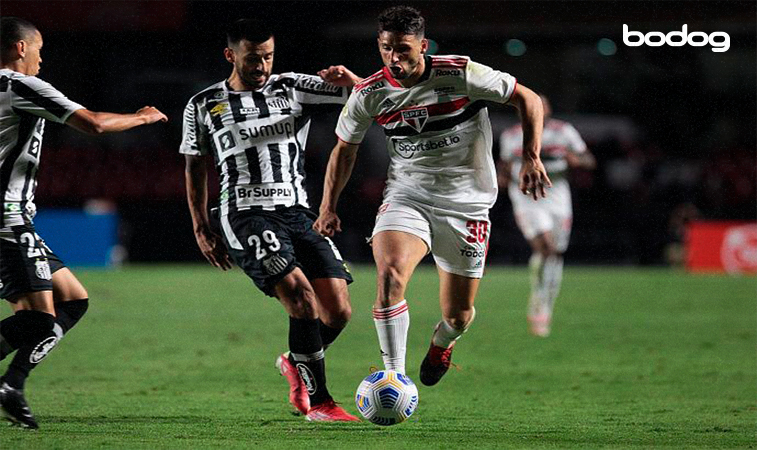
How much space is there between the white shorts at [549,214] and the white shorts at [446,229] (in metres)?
5.44

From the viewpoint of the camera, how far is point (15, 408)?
5.93 metres

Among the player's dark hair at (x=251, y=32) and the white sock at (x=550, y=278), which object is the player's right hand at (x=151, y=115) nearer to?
the player's dark hair at (x=251, y=32)

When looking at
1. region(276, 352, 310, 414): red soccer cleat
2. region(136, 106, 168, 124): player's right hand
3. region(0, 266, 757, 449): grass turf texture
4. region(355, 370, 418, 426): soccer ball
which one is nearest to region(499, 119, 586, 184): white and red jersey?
region(0, 266, 757, 449): grass turf texture

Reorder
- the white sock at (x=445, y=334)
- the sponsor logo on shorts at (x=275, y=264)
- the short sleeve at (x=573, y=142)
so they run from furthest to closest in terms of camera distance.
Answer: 1. the short sleeve at (x=573, y=142)
2. the white sock at (x=445, y=334)
3. the sponsor logo on shorts at (x=275, y=264)

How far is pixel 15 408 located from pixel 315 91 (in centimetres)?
247

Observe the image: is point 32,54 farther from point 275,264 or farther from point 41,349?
point 275,264

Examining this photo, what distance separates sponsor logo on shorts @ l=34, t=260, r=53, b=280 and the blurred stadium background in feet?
→ 48.0

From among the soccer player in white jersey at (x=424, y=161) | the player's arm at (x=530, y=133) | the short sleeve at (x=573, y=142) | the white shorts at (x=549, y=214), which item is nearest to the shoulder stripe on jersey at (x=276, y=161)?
the soccer player in white jersey at (x=424, y=161)

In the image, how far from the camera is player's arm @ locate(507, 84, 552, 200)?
6.21 meters

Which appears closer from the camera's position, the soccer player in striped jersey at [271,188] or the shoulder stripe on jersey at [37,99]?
the shoulder stripe on jersey at [37,99]

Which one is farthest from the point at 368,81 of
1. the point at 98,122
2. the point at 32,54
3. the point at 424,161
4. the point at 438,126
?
the point at 32,54

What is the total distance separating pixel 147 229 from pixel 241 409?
16414 mm

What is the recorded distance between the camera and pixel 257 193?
261 inches

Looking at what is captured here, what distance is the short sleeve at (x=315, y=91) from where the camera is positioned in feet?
22.4
